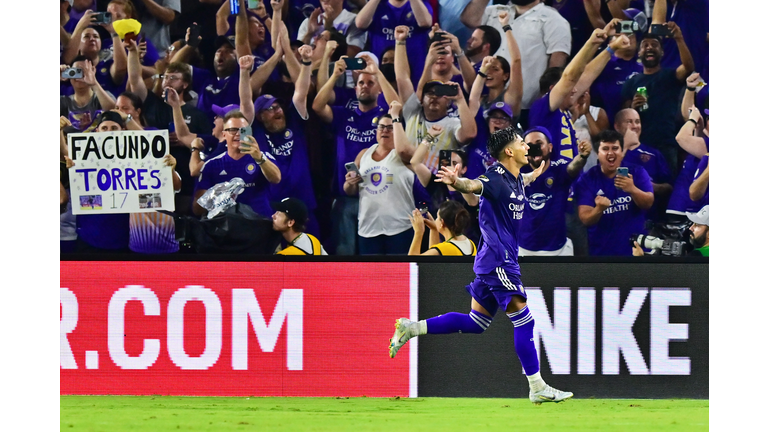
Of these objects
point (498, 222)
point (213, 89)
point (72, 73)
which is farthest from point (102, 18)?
point (498, 222)

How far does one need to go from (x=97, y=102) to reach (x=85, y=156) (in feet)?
1.65

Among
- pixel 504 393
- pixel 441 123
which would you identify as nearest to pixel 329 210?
pixel 441 123

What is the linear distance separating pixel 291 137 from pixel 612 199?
2.86m

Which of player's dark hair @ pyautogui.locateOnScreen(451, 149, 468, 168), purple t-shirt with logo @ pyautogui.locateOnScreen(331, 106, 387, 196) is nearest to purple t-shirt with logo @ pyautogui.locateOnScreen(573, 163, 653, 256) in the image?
player's dark hair @ pyautogui.locateOnScreen(451, 149, 468, 168)

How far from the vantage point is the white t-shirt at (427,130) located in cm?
701

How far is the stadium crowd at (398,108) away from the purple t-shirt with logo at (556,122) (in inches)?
0.5

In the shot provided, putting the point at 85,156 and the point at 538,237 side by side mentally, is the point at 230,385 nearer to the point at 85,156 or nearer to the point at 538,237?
the point at 85,156

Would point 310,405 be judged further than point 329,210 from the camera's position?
No

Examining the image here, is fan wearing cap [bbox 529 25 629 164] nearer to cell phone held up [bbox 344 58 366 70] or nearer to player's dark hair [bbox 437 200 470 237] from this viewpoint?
player's dark hair [bbox 437 200 470 237]

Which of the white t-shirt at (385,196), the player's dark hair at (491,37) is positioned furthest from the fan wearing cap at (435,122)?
the player's dark hair at (491,37)

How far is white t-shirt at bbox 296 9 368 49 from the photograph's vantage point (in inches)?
278

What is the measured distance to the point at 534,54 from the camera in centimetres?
695

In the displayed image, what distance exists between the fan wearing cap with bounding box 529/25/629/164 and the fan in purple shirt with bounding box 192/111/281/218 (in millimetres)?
2373

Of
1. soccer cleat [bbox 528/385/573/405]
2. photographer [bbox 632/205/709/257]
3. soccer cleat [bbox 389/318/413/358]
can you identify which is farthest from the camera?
photographer [bbox 632/205/709/257]
